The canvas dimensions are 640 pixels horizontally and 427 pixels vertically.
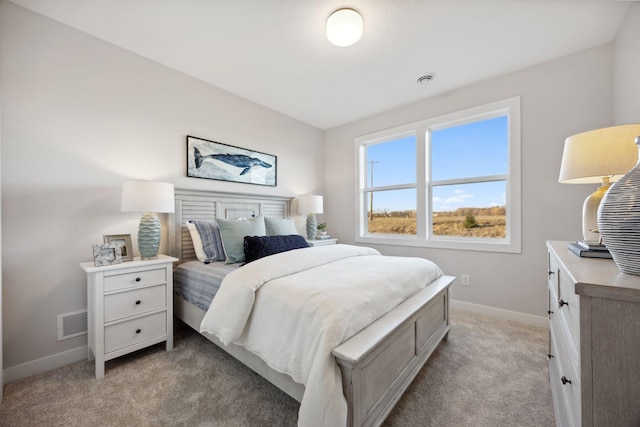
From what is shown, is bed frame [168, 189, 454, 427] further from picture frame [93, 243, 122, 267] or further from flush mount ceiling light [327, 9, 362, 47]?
flush mount ceiling light [327, 9, 362, 47]

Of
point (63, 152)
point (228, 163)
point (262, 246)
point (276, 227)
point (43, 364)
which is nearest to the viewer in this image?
point (43, 364)

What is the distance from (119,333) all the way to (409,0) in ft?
10.3

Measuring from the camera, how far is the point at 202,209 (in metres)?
2.71

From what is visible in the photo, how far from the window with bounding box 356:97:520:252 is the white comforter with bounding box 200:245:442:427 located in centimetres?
147

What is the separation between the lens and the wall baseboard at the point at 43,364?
5.54 feet

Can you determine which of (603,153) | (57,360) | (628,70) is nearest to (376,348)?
(603,153)

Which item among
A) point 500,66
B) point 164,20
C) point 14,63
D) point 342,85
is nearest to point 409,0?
point 342,85

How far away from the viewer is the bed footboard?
3.48 feet

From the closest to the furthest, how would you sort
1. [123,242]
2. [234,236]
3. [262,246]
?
[123,242], [262,246], [234,236]

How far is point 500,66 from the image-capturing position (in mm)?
2500

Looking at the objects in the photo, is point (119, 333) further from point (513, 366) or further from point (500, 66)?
point (500, 66)

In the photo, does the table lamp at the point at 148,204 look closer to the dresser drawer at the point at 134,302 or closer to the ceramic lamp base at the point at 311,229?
the dresser drawer at the point at 134,302

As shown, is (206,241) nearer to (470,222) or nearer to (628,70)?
(470,222)

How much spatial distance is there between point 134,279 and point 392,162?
329cm
